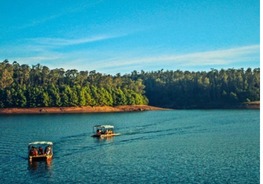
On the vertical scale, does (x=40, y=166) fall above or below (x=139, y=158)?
below

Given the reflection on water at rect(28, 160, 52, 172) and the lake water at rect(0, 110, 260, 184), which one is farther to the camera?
the reflection on water at rect(28, 160, 52, 172)

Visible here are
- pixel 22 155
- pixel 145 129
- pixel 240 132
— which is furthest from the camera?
pixel 145 129

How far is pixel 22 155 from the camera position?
7281 cm

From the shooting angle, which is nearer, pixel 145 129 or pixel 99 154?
pixel 99 154

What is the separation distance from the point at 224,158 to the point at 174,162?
8.85m

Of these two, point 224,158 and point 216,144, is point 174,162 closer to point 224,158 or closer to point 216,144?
point 224,158

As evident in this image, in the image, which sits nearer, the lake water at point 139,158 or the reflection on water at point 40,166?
the lake water at point 139,158

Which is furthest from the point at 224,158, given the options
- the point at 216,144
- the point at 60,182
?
the point at 60,182

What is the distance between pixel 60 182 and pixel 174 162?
18745 mm

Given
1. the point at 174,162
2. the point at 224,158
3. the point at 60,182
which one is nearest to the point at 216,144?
the point at 224,158

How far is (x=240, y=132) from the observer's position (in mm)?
102875

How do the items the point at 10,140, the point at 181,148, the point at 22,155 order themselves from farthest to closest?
the point at 10,140, the point at 181,148, the point at 22,155

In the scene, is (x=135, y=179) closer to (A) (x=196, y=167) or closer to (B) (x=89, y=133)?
(A) (x=196, y=167)

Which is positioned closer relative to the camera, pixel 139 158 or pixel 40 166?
pixel 40 166
